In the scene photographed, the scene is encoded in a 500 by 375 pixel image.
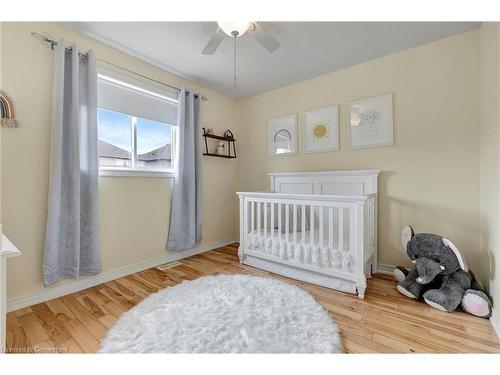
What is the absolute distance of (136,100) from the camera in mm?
2236

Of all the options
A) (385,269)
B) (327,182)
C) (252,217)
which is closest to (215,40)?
(252,217)

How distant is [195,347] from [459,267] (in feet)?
6.30

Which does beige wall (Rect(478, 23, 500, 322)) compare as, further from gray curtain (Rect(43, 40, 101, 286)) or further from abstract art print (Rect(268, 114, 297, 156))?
gray curtain (Rect(43, 40, 101, 286))

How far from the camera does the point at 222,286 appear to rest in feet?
5.97

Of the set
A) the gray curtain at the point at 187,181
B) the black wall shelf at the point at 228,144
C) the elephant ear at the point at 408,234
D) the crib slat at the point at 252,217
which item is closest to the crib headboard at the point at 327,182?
the elephant ear at the point at 408,234

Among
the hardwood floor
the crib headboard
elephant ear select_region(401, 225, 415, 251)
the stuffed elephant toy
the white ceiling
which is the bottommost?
the hardwood floor

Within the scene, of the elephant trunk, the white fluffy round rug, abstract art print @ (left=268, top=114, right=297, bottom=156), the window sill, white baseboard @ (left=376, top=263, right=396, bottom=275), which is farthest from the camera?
abstract art print @ (left=268, top=114, right=297, bottom=156)

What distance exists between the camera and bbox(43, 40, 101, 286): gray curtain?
1.65 metres

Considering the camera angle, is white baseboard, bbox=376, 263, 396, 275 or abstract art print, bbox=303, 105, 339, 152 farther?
abstract art print, bbox=303, 105, 339, 152

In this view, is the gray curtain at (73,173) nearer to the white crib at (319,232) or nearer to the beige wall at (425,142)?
the white crib at (319,232)

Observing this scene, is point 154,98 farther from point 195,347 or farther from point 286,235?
point 195,347

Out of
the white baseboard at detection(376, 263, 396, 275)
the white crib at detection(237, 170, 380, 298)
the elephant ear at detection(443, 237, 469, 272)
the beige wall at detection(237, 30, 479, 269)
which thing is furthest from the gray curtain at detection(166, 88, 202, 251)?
the elephant ear at detection(443, 237, 469, 272)

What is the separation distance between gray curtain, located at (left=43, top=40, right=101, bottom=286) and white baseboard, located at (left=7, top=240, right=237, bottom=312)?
103mm
